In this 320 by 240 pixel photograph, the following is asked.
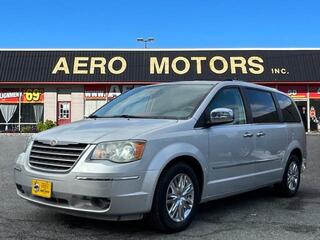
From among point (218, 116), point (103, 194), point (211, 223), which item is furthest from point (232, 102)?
point (103, 194)

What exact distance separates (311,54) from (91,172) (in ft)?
95.3

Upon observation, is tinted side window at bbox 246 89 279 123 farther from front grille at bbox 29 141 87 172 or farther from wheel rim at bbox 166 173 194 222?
front grille at bbox 29 141 87 172

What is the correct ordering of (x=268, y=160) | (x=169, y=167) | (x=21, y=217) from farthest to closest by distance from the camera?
(x=268, y=160) < (x=21, y=217) < (x=169, y=167)

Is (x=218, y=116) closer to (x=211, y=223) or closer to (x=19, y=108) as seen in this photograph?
(x=211, y=223)

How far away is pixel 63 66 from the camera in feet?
104

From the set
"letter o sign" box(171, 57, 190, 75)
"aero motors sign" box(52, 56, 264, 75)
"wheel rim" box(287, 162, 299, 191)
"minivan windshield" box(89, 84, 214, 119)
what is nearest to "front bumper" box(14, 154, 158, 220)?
"minivan windshield" box(89, 84, 214, 119)

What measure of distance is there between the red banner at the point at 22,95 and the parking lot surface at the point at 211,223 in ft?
79.9

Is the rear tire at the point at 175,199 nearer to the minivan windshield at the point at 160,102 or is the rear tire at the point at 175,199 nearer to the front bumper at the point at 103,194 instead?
the front bumper at the point at 103,194

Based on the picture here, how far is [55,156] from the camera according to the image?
5.38m

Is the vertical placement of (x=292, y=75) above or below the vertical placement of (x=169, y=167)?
above

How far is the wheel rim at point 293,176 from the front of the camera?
817 centimetres

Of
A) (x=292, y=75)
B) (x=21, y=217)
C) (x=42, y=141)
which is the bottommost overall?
(x=21, y=217)

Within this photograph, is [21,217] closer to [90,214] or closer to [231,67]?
[90,214]

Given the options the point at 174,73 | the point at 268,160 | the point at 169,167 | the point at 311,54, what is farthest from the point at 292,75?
the point at 169,167
